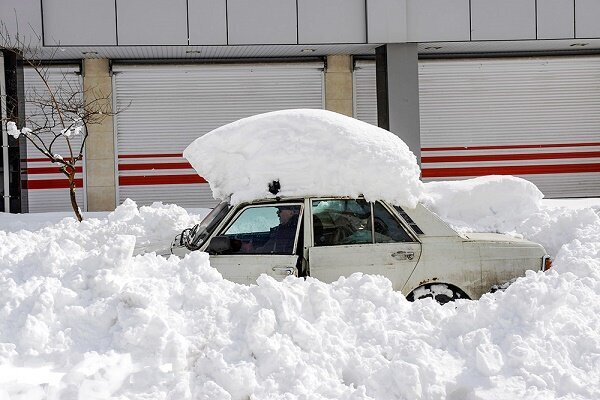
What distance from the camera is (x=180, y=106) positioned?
55.4ft

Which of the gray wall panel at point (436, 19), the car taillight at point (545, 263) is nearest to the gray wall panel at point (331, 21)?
the gray wall panel at point (436, 19)

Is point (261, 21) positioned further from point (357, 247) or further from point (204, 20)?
point (357, 247)

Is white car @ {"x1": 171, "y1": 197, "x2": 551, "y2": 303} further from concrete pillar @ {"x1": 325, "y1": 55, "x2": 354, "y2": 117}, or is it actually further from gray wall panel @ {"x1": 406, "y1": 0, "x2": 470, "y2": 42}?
concrete pillar @ {"x1": 325, "y1": 55, "x2": 354, "y2": 117}

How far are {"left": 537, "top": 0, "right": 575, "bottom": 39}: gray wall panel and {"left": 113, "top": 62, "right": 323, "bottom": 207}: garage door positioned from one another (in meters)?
5.24

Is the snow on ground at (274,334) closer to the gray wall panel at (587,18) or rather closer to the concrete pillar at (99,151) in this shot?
the concrete pillar at (99,151)

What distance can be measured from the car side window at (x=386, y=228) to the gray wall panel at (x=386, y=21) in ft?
33.8

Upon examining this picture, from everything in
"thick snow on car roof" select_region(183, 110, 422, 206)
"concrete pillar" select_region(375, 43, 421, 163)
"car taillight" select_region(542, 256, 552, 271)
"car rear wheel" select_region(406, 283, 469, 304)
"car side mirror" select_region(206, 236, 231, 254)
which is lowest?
"car rear wheel" select_region(406, 283, 469, 304)

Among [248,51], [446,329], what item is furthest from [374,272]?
[248,51]

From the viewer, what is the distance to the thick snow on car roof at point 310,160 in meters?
5.93

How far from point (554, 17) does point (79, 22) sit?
10693 millimetres

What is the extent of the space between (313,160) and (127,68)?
11.8 m

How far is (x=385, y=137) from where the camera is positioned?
635cm

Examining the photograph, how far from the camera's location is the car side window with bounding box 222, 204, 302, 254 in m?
5.80

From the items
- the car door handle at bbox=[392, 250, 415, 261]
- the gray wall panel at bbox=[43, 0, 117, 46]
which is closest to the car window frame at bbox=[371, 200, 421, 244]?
the car door handle at bbox=[392, 250, 415, 261]
